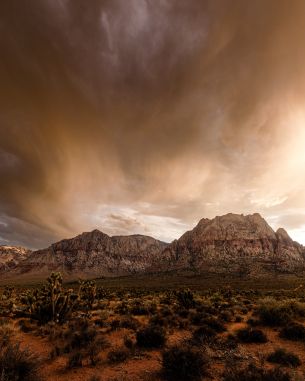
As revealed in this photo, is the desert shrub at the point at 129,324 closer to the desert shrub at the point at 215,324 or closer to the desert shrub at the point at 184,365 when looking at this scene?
the desert shrub at the point at 215,324

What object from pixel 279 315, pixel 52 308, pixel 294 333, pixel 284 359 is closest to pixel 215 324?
pixel 294 333

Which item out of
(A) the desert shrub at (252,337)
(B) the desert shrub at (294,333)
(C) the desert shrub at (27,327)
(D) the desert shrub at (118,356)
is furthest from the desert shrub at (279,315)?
(C) the desert shrub at (27,327)

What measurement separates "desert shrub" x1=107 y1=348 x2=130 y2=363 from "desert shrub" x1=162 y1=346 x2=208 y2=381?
208cm

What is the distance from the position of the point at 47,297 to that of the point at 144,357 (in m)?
12.4

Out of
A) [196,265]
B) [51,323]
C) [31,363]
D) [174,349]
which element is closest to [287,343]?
[174,349]

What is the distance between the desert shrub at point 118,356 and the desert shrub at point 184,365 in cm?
208

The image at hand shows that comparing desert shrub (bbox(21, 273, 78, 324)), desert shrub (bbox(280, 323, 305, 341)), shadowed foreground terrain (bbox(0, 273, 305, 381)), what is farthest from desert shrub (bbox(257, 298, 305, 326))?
desert shrub (bbox(21, 273, 78, 324))

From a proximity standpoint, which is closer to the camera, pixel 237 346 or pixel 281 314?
pixel 237 346

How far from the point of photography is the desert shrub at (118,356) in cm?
941

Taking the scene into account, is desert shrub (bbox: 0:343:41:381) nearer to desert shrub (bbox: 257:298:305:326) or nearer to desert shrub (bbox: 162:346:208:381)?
desert shrub (bbox: 162:346:208:381)

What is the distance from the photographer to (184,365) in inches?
307

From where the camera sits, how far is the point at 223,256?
6722 inches

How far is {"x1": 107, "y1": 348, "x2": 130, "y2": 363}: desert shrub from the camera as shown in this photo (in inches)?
370

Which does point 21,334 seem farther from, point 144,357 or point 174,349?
point 174,349
